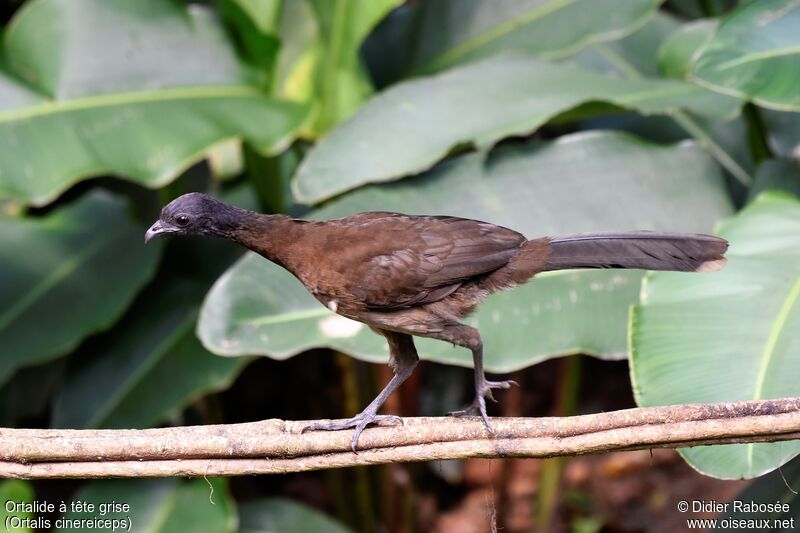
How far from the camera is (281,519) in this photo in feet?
12.5

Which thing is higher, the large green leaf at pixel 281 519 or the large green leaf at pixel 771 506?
the large green leaf at pixel 771 506

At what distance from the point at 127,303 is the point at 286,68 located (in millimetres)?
1300

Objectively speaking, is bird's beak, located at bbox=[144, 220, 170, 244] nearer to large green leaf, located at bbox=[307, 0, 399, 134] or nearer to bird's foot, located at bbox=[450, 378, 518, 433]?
bird's foot, located at bbox=[450, 378, 518, 433]

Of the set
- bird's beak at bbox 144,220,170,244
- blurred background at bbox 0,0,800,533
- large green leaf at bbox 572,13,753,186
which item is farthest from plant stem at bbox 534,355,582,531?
bird's beak at bbox 144,220,170,244

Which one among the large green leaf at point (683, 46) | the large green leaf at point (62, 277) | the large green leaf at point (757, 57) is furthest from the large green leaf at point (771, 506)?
the large green leaf at point (62, 277)

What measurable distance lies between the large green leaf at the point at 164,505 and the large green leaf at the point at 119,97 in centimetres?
118

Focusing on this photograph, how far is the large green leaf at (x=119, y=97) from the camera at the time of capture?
3.28 metres

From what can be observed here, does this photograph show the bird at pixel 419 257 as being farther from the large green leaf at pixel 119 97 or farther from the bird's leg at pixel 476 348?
the large green leaf at pixel 119 97

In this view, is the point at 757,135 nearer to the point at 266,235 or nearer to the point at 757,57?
the point at 757,57

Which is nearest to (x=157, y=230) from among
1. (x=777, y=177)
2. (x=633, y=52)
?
(x=777, y=177)

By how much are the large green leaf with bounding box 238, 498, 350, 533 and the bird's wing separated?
1.71 meters

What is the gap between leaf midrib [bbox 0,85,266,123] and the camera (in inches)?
134

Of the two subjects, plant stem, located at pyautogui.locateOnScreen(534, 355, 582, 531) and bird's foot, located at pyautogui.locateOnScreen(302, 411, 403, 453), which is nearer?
bird's foot, located at pyautogui.locateOnScreen(302, 411, 403, 453)

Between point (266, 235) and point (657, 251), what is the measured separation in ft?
3.23
